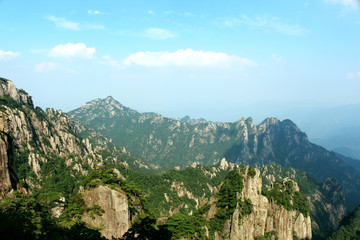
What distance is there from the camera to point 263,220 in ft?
Answer: 187

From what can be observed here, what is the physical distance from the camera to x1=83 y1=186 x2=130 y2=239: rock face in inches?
1161

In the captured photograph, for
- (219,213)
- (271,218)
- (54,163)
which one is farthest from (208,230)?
(54,163)

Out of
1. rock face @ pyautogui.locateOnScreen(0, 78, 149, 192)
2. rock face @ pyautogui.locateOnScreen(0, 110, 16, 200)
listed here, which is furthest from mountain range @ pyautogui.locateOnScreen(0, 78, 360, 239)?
rock face @ pyautogui.locateOnScreen(0, 78, 149, 192)

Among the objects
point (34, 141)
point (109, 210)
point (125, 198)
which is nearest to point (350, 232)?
point (125, 198)

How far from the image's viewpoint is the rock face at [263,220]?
167 feet

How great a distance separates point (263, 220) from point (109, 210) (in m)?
41.0

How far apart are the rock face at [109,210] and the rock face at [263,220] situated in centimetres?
2815

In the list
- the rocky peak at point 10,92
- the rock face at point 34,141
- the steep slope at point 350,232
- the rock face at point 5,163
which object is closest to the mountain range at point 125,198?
the rock face at point 5,163

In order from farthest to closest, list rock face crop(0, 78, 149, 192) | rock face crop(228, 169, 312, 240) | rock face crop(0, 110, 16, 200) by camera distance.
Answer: rock face crop(0, 78, 149, 192) < rock face crop(228, 169, 312, 240) < rock face crop(0, 110, 16, 200)

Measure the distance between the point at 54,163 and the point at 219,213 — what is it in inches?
2717

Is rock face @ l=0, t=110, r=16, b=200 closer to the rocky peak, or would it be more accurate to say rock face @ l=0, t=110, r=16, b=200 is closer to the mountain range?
the mountain range

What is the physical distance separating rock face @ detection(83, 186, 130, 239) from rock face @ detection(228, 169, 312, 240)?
2815 centimetres

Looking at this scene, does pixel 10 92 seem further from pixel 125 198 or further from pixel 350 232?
pixel 350 232

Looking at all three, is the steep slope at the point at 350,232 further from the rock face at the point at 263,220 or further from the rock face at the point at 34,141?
the rock face at the point at 34,141
